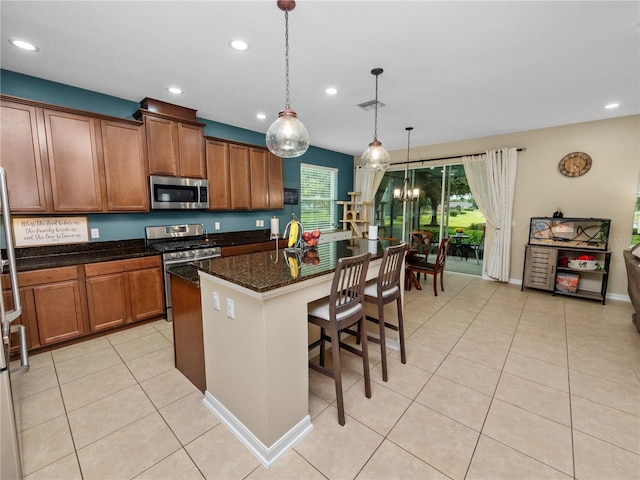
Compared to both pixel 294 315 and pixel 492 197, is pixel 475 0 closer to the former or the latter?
pixel 294 315

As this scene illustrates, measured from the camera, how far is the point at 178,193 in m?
3.61

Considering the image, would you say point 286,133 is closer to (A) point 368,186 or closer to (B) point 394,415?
(B) point 394,415

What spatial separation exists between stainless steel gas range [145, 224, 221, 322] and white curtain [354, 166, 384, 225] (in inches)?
156

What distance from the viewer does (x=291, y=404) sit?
5.57 ft

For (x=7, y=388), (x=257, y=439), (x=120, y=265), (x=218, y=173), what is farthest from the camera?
(x=218, y=173)

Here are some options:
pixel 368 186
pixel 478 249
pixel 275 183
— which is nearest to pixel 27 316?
pixel 275 183

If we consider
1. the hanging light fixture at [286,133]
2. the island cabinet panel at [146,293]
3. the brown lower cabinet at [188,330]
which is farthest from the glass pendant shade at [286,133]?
the island cabinet panel at [146,293]

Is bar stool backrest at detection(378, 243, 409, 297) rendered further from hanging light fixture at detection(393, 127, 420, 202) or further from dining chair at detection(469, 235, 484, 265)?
dining chair at detection(469, 235, 484, 265)

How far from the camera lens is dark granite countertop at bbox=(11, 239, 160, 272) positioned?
263 cm

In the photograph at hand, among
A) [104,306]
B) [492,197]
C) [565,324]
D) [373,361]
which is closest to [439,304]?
[565,324]

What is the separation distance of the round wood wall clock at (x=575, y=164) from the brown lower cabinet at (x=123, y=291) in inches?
238

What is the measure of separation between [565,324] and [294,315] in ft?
11.6

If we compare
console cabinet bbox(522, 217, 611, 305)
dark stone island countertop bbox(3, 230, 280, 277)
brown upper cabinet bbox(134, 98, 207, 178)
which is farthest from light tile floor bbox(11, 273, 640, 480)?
brown upper cabinet bbox(134, 98, 207, 178)

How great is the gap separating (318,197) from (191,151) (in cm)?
303
